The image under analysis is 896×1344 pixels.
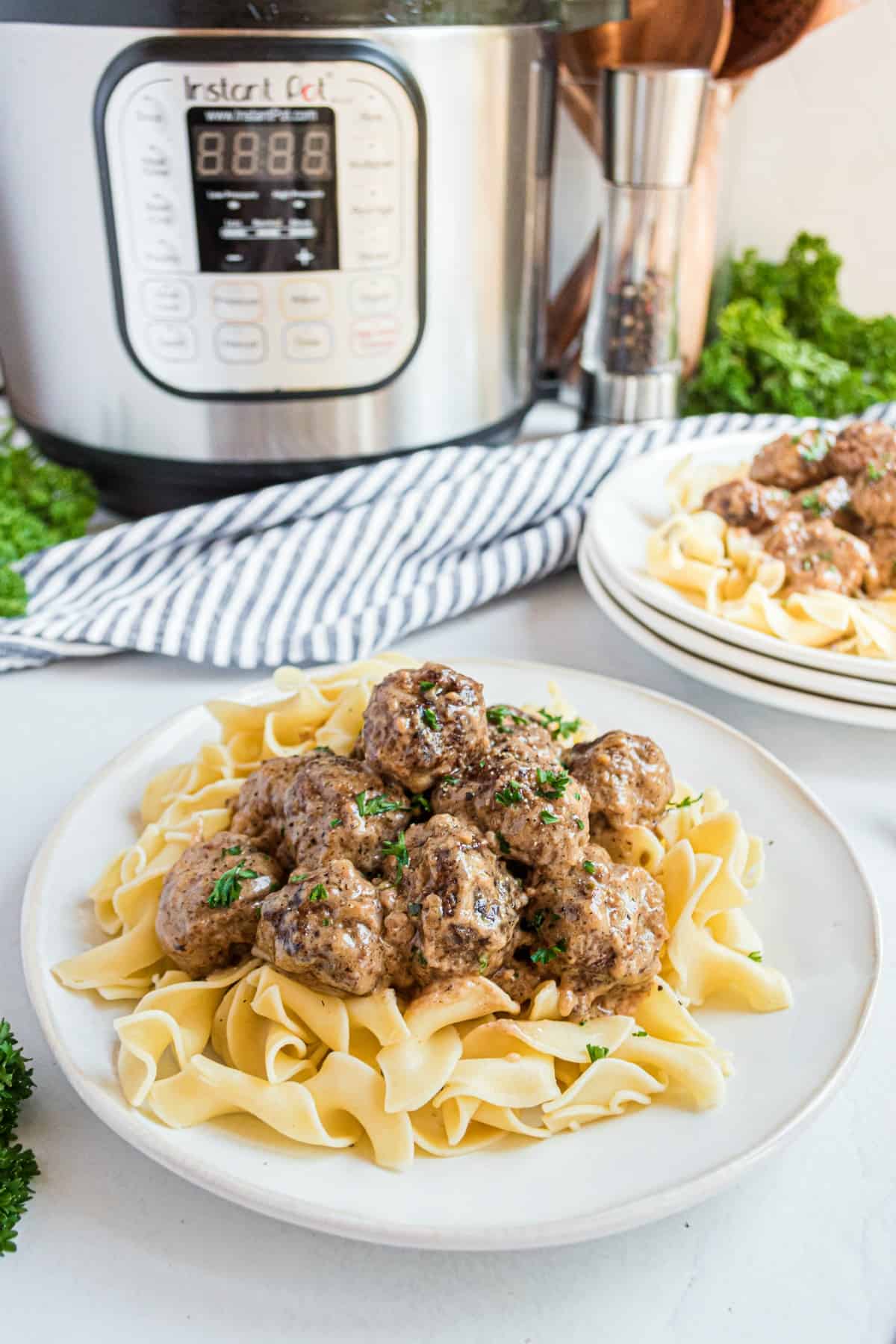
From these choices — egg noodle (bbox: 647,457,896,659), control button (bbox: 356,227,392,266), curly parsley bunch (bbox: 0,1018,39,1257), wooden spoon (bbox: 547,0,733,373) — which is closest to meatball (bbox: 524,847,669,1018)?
curly parsley bunch (bbox: 0,1018,39,1257)

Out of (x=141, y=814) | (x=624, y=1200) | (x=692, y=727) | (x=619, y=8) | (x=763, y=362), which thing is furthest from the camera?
(x=763, y=362)

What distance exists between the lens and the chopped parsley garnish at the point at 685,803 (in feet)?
4.62

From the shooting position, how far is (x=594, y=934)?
1183mm

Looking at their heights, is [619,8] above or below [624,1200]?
above

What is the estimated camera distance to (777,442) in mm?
2145

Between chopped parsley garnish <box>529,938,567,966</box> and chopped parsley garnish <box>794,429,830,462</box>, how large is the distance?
121cm

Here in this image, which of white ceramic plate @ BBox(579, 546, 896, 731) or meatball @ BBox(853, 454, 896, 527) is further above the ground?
meatball @ BBox(853, 454, 896, 527)

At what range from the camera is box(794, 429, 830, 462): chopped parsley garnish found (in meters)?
2.12

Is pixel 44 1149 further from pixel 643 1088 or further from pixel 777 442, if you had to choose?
pixel 777 442

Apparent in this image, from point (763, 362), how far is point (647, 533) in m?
0.81

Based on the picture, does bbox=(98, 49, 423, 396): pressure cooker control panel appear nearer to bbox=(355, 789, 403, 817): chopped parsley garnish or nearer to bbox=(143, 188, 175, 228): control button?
bbox=(143, 188, 175, 228): control button

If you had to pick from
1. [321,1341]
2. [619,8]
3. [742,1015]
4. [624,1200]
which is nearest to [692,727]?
[742,1015]

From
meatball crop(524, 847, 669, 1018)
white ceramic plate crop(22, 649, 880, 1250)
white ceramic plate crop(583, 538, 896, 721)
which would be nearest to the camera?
white ceramic plate crop(22, 649, 880, 1250)

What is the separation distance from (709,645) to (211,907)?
0.88 m
